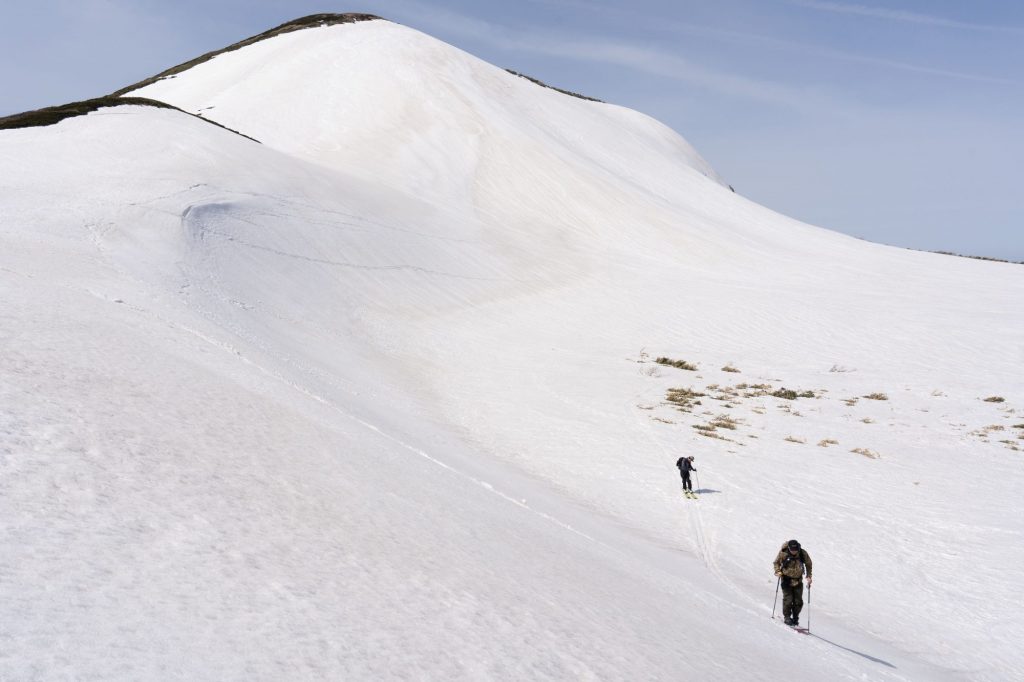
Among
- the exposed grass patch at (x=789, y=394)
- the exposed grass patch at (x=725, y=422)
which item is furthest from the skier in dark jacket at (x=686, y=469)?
the exposed grass patch at (x=789, y=394)

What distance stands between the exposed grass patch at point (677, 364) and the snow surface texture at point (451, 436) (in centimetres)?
100

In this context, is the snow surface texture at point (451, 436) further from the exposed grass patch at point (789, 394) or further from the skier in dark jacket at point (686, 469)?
the exposed grass patch at point (789, 394)

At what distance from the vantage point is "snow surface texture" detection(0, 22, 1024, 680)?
4.60m

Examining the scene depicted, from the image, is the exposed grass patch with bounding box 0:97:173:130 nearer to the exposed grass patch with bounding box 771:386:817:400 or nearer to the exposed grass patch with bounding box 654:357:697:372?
the exposed grass patch with bounding box 654:357:697:372

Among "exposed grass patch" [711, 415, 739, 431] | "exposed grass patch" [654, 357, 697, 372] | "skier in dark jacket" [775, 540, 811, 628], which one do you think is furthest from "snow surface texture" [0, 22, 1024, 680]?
"exposed grass patch" [654, 357, 697, 372]

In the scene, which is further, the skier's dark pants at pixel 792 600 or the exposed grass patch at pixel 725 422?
the exposed grass patch at pixel 725 422

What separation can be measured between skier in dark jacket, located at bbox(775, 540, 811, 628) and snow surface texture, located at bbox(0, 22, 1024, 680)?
0.25 m

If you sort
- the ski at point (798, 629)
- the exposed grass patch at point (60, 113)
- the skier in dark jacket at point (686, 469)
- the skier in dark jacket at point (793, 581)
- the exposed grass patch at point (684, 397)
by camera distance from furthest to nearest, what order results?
the exposed grass patch at point (60, 113) < the exposed grass patch at point (684, 397) < the skier in dark jacket at point (686, 469) < the skier in dark jacket at point (793, 581) < the ski at point (798, 629)

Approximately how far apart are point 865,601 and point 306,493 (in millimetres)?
9702

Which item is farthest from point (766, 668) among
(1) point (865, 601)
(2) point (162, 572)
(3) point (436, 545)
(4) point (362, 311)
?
(4) point (362, 311)

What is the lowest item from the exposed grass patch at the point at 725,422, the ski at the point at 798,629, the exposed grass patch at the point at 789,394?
the ski at the point at 798,629

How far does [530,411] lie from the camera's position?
2039cm

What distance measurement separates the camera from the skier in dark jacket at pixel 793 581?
9.81 m

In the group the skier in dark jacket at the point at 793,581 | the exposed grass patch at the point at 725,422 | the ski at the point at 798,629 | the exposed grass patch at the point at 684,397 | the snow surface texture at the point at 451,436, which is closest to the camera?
the snow surface texture at the point at 451,436
